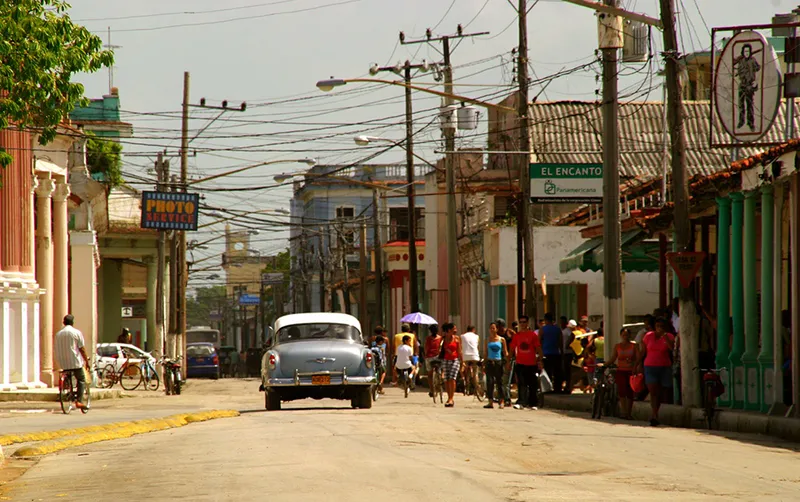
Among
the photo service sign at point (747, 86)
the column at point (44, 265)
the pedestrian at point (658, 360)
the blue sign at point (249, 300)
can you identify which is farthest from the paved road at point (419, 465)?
the blue sign at point (249, 300)

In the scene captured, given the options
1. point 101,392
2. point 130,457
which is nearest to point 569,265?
point 101,392

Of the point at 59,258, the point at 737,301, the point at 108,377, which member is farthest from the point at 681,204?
the point at 108,377

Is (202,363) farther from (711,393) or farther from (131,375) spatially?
(711,393)

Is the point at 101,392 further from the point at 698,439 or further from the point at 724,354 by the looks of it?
the point at 698,439

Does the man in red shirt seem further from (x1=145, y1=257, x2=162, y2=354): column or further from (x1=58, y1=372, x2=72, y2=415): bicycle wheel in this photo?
(x1=145, y1=257, x2=162, y2=354): column

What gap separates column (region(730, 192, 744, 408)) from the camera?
70.6 feet

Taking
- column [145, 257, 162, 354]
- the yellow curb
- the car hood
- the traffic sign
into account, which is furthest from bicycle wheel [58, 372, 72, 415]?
column [145, 257, 162, 354]

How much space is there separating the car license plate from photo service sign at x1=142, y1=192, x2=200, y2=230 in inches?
853

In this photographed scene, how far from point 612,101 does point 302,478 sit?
16.4 meters

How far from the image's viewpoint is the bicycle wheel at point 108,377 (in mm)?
39844

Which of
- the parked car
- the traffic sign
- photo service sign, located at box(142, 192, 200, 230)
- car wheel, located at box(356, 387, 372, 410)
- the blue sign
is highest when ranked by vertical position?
photo service sign, located at box(142, 192, 200, 230)

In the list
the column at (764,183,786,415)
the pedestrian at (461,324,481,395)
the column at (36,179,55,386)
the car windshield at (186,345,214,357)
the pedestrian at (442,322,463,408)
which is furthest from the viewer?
the car windshield at (186,345,214,357)

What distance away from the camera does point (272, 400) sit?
1005 inches

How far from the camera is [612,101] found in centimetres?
2611
